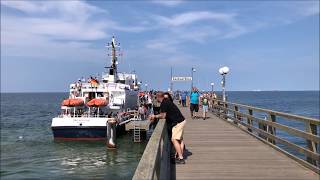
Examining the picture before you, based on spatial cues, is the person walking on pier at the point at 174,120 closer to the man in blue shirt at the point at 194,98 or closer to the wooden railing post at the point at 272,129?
the wooden railing post at the point at 272,129

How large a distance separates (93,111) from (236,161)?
1013 inches

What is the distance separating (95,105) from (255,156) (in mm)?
23352

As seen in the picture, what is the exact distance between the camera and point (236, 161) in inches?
432

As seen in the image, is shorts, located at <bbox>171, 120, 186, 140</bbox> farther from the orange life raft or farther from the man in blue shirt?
the orange life raft

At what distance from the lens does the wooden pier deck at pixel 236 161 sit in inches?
366

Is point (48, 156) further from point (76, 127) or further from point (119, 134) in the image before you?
point (119, 134)

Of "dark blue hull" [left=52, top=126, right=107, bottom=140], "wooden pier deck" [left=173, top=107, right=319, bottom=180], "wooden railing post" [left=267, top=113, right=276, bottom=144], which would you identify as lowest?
"dark blue hull" [left=52, top=126, right=107, bottom=140]

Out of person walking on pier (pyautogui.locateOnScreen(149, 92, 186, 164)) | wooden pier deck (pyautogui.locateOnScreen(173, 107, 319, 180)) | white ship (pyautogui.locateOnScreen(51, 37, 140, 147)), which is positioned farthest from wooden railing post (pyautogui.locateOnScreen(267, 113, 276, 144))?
white ship (pyautogui.locateOnScreen(51, 37, 140, 147))

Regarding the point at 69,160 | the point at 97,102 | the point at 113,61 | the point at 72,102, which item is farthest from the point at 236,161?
the point at 113,61

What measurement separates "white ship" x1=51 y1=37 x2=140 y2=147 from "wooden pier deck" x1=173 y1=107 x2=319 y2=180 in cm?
1690

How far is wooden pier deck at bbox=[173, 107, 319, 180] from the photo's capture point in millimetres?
9305

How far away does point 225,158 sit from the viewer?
11414 mm

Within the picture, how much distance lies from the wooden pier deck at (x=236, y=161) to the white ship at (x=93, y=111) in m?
16.9

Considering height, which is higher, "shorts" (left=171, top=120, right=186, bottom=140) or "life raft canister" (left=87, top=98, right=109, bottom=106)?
"life raft canister" (left=87, top=98, right=109, bottom=106)
